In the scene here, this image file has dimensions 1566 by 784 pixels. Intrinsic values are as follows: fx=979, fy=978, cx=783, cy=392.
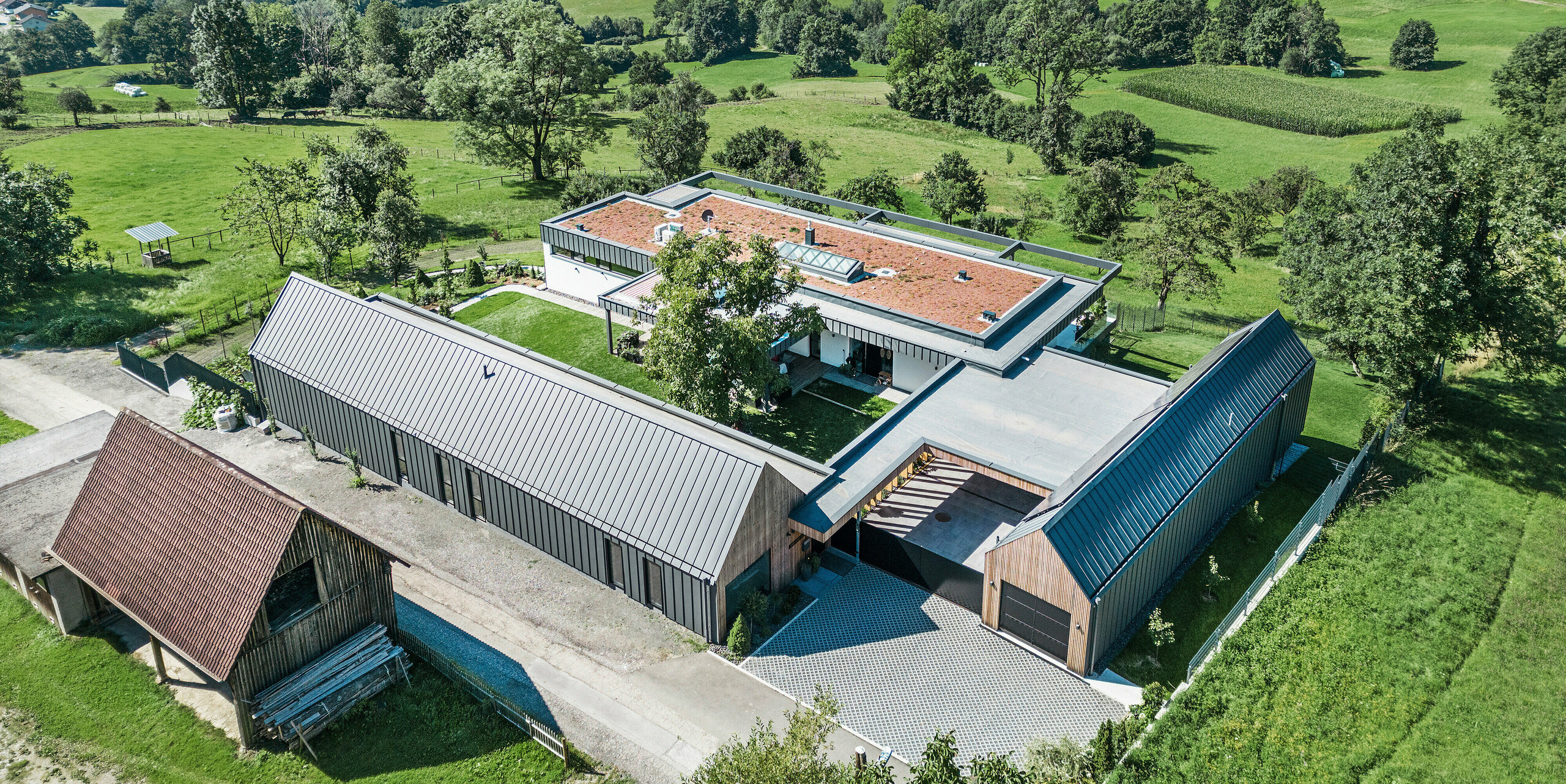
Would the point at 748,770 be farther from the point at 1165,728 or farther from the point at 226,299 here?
the point at 226,299

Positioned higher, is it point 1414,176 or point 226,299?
point 1414,176

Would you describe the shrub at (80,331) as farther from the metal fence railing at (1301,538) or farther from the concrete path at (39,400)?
the metal fence railing at (1301,538)

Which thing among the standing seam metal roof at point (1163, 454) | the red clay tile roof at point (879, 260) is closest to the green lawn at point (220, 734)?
the standing seam metal roof at point (1163, 454)

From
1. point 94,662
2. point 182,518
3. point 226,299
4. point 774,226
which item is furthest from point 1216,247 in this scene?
point 226,299

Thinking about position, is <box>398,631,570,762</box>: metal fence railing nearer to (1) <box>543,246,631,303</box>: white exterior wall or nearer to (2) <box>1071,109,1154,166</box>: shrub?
(1) <box>543,246,631,303</box>: white exterior wall

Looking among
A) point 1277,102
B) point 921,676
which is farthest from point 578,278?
point 1277,102

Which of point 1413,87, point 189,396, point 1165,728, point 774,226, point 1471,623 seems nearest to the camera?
point 1165,728
